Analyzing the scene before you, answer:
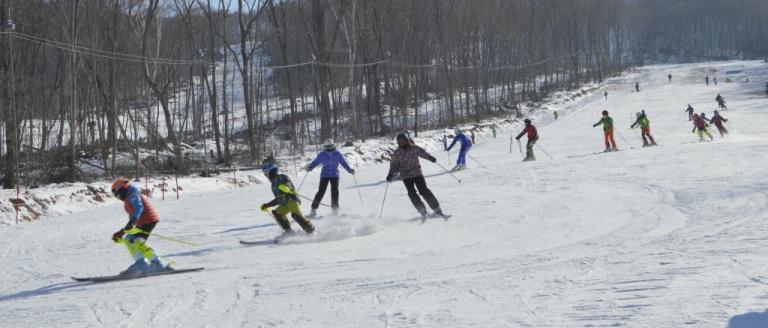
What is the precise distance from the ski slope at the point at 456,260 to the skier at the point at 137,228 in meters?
0.33

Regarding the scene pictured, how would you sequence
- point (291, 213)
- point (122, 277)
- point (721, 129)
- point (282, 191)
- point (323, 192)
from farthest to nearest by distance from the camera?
point (721, 129)
point (323, 192)
point (291, 213)
point (282, 191)
point (122, 277)

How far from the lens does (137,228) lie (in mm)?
8695

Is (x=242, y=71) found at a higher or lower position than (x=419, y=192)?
higher

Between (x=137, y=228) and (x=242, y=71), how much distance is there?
2278 centimetres

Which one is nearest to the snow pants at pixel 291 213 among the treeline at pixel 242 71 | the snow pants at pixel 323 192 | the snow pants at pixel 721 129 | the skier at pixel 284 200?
the skier at pixel 284 200

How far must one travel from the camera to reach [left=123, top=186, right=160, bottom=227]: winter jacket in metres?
8.55

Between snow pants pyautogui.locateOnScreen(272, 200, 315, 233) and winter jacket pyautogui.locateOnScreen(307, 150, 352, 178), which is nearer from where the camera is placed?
snow pants pyautogui.locateOnScreen(272, 200, 315, 233)

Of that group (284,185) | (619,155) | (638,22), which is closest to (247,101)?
(619,155)

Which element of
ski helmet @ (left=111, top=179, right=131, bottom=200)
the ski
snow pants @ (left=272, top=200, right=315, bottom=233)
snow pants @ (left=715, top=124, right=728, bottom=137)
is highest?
ski helmet @ (left=111, top=179, right=131, bottom=200)

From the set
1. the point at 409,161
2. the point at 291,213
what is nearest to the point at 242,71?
the point at 409,161

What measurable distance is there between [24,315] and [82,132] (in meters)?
25.5

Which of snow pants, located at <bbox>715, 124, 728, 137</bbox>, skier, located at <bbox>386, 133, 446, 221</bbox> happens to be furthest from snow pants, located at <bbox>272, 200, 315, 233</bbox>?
snow pants, located at <bbox>715, 124, 728, 137</bbox>

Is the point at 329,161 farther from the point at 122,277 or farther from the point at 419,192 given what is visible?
the point at 122,277

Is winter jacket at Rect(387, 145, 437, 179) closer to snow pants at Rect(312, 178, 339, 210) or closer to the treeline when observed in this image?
snow pants at Rect(312, 178, 339, 210)
